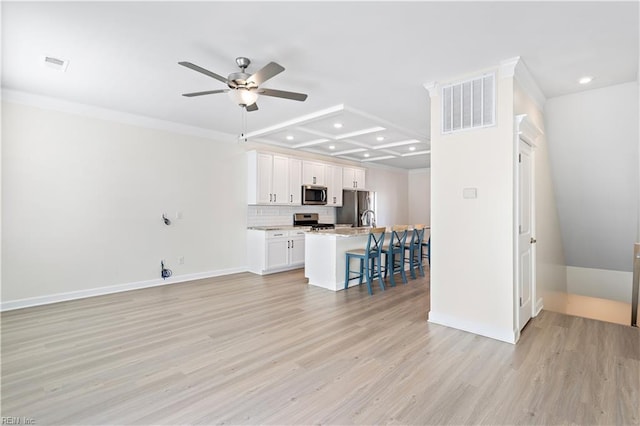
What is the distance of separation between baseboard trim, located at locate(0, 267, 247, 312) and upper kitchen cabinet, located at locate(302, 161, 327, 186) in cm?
269

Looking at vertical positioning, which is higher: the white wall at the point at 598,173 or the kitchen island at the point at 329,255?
the white wall at the point at 598,173

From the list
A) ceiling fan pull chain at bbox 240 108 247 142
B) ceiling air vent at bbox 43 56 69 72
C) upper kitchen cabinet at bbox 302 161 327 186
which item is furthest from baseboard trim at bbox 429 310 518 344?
ceiling air vent at bbox 43 56 69 72

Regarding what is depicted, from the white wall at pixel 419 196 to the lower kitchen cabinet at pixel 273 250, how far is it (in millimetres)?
5217

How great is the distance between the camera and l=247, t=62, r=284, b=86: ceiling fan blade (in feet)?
8.14

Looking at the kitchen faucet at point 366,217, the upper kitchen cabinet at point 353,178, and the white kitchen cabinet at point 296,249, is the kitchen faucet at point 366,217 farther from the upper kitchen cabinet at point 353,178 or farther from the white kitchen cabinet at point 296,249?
the white kitchen cabinet at point 296,249

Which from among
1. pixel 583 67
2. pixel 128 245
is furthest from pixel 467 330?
pixel 128 245

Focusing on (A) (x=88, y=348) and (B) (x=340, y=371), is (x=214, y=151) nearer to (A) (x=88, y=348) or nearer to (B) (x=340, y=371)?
(A) (x=88, y=348)

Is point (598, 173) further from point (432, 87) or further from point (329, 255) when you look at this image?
point (329, 255)

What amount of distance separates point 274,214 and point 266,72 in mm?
4373

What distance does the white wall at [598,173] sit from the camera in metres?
3.60

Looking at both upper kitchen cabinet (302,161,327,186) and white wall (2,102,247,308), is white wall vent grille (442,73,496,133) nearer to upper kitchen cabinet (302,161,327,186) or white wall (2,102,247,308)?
upper kitchen cabinet (302,161,327,186)

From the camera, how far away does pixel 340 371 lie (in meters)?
2.39

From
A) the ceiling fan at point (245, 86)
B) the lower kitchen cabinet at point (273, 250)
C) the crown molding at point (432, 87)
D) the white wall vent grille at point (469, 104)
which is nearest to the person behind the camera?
the ceiling fan at point (245, 86)

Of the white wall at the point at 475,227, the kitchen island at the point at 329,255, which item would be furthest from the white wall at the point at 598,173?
the kitchen island at the point at 329,255
